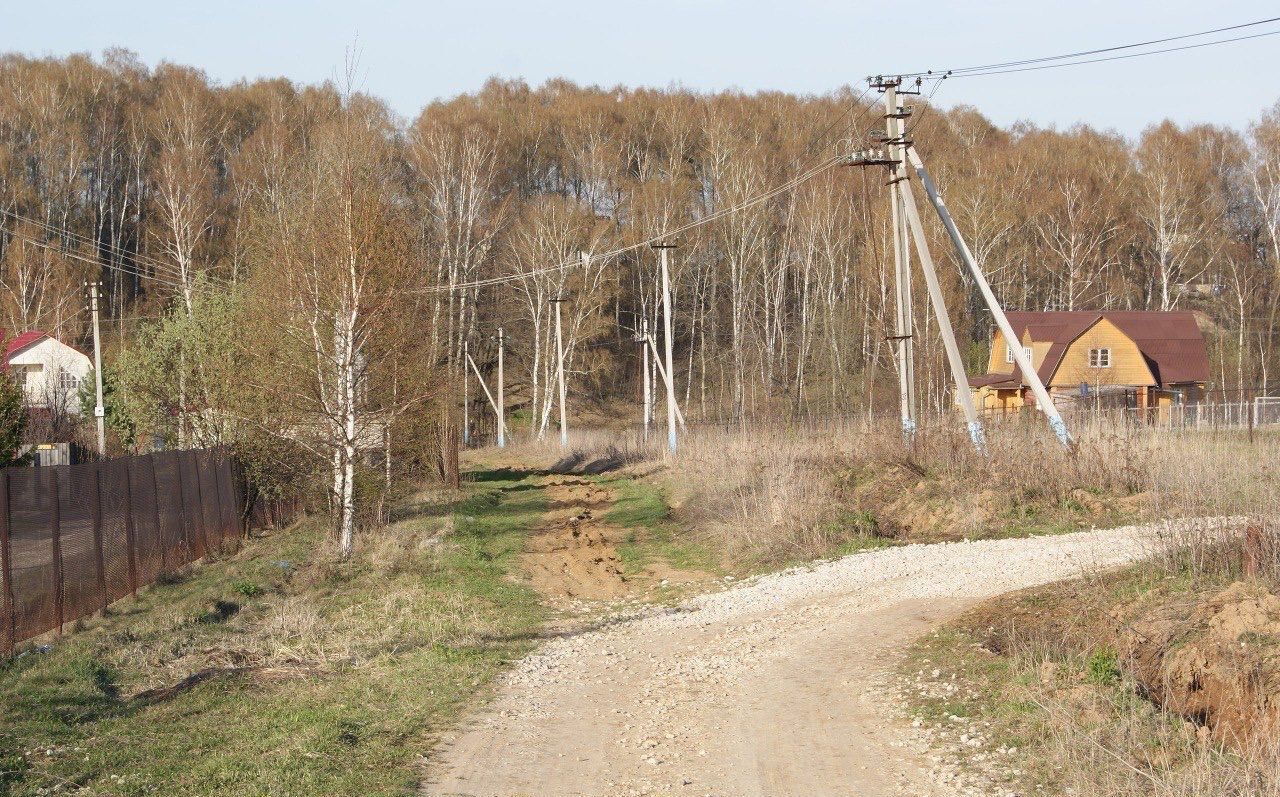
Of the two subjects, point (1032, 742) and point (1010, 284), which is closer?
point (1032, 742)

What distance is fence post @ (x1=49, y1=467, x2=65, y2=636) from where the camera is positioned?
12.2 metres

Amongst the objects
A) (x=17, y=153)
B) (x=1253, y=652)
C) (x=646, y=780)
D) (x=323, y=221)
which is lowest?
(x=646, y=780)

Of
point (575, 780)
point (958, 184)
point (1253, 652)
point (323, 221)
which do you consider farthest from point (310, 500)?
point (958, 184)

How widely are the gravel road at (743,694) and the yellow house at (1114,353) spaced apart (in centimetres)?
3898

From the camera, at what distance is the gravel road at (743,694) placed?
22.8 ft

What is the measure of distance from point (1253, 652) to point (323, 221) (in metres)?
14.1

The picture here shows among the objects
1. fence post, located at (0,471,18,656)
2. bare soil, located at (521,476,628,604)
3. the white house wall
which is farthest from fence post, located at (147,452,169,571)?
the white house wall

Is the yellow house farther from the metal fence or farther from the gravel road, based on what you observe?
the metal fence

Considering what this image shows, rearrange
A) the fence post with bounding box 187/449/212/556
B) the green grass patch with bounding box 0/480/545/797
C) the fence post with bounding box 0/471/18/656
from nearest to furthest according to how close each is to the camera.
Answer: the green grass patch with bounding box 0/480/545/797 → the fence post with bounding box 0/471/18/656 → the fence post with bounding box 187/449/212/556

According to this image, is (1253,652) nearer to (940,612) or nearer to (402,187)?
(940,612)

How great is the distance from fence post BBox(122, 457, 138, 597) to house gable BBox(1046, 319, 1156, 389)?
4348 cm

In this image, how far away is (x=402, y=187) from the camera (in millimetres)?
54750

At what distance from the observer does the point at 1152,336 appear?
5197 cm

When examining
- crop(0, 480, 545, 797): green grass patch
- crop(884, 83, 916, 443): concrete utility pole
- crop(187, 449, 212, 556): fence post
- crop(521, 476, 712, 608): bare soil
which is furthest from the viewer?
crop(884, 83, 916, 443): concrete utility pole
